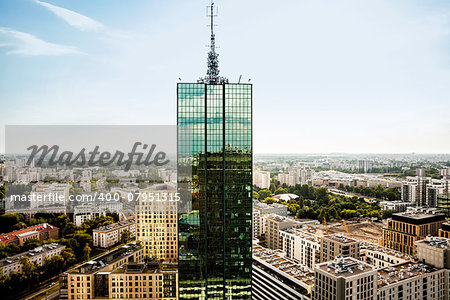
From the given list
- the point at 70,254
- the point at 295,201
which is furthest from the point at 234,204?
the point at 295,201

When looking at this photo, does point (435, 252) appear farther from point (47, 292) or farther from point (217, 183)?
point (47, 292)

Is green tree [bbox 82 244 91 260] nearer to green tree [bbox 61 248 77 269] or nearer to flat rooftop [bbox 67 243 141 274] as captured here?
green tree [bbox 61 248 77 269]

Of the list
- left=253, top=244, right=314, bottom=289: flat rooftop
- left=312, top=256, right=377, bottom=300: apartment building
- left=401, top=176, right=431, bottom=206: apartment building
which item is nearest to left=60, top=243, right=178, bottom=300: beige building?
left=253, top=244, right=314, bottom=289: flat rooftop

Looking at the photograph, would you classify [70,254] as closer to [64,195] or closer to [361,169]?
[64,195]

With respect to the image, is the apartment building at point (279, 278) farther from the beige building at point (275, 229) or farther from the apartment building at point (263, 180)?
the apartment building at point (263, 180)

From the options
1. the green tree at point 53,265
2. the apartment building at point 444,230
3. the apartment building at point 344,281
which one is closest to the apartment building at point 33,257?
the green tree at point 53,265

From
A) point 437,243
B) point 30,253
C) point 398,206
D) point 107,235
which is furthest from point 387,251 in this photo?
point 30,253
